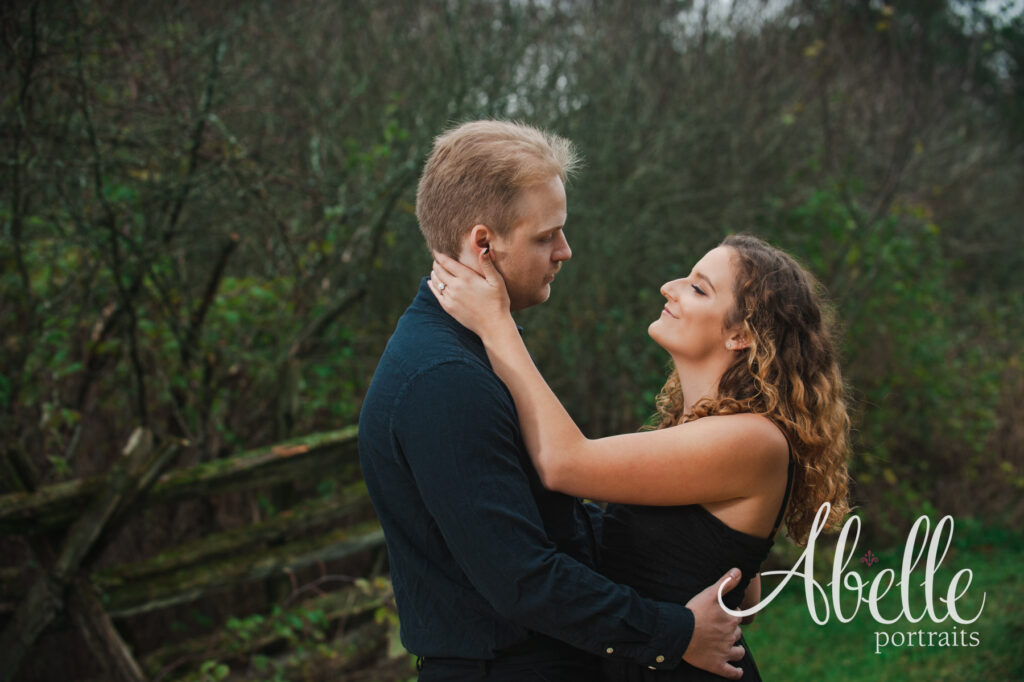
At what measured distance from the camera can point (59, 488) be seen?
4.15 m

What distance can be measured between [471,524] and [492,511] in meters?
0.05

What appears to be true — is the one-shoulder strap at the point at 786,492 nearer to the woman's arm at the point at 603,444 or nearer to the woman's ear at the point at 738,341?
the woman's arm at the point at 603,444

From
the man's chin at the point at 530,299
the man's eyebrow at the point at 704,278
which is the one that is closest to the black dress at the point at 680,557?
the man's eyebrow at the point at 704,278

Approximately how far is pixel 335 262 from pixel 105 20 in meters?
2.03

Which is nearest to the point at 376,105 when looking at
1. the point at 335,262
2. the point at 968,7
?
the point at 335,262

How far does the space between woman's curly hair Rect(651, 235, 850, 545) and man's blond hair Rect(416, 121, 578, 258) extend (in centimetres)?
66

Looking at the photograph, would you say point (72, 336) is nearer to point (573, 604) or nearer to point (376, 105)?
point (376, 105)

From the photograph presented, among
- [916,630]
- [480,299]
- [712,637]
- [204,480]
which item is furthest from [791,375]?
[916,630]

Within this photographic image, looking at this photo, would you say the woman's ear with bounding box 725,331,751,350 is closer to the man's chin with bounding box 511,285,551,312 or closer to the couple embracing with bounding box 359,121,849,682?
the couple embracing with bounding box 359,121,849,682

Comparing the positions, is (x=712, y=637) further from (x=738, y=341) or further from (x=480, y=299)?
(x=480, y=299)

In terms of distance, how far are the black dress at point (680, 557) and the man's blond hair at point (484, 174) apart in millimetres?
872

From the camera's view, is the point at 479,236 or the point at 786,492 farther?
the point at 786,492

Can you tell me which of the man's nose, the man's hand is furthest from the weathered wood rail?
the man's hand

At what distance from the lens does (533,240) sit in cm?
208
